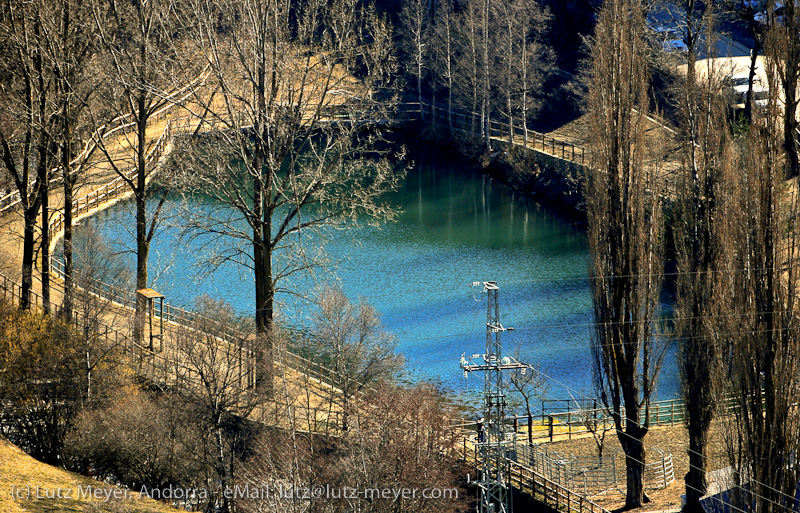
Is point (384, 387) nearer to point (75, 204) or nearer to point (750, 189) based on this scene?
point (750, 189)

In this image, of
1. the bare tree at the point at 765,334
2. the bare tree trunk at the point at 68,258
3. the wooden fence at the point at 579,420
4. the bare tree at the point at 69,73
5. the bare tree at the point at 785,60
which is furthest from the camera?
the bare tree at the point at 69,73

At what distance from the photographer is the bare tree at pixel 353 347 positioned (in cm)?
2628

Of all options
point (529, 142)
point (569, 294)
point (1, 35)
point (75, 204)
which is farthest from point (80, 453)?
point (529, 142)

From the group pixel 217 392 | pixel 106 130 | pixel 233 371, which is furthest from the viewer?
pixel 106 130

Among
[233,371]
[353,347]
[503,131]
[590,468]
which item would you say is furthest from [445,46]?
[590,468]

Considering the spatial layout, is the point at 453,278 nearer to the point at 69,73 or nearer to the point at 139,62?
the point at 139,62

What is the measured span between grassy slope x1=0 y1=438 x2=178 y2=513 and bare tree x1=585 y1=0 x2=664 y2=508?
11.6 meters

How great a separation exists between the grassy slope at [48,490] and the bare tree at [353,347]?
640 cm

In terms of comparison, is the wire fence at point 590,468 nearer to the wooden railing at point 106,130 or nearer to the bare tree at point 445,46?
the wooden railing at point 106,130

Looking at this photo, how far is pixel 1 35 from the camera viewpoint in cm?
2823

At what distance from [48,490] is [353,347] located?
9.83 meters

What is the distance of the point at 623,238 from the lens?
2228cm

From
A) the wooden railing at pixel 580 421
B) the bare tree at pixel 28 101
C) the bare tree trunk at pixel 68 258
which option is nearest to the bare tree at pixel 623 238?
the wooden railing at pixel 580 421

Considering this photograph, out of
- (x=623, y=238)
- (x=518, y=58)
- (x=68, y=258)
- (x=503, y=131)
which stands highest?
(x=518, y=58)
